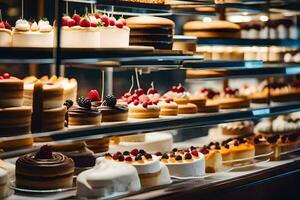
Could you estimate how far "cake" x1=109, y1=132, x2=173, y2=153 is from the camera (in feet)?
14.3

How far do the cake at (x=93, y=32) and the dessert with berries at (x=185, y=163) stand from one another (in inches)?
31.4

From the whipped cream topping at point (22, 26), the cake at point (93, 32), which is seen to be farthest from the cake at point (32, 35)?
the cake at point (93, 32)

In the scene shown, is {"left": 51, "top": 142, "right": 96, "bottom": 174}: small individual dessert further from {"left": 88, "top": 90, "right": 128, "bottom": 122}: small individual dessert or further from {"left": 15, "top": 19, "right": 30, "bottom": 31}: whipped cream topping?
{"left": 15, "top": 19, "right": 30, "bottom": 31}: whipped cream topping

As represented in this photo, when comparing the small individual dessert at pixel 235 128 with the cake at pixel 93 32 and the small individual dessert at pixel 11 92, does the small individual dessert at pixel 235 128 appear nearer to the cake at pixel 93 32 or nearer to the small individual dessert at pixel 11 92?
the cake at pixel 93 32

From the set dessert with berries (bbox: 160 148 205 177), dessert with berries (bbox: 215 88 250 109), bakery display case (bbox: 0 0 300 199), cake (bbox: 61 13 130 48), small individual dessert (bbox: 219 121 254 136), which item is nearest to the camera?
bakery display case (bbox: 0 0 300 199)

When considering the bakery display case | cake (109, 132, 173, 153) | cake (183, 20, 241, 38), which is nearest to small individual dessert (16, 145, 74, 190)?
the bakery display case

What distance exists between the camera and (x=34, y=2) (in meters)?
4.28

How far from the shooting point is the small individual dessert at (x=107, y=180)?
133 inches

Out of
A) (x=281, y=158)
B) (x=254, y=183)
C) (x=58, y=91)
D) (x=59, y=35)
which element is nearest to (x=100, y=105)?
(x=58, y=91)

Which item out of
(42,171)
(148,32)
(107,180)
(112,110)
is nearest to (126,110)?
(112,110)

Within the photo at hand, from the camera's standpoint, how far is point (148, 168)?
3.75 meters

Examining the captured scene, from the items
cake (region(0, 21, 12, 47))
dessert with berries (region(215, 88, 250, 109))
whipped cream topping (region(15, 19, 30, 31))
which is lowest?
dessert with berries (region(215, 88, 250, 109))

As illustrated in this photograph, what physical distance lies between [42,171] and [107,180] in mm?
355

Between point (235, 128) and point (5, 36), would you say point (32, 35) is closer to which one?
point (5, 36)
